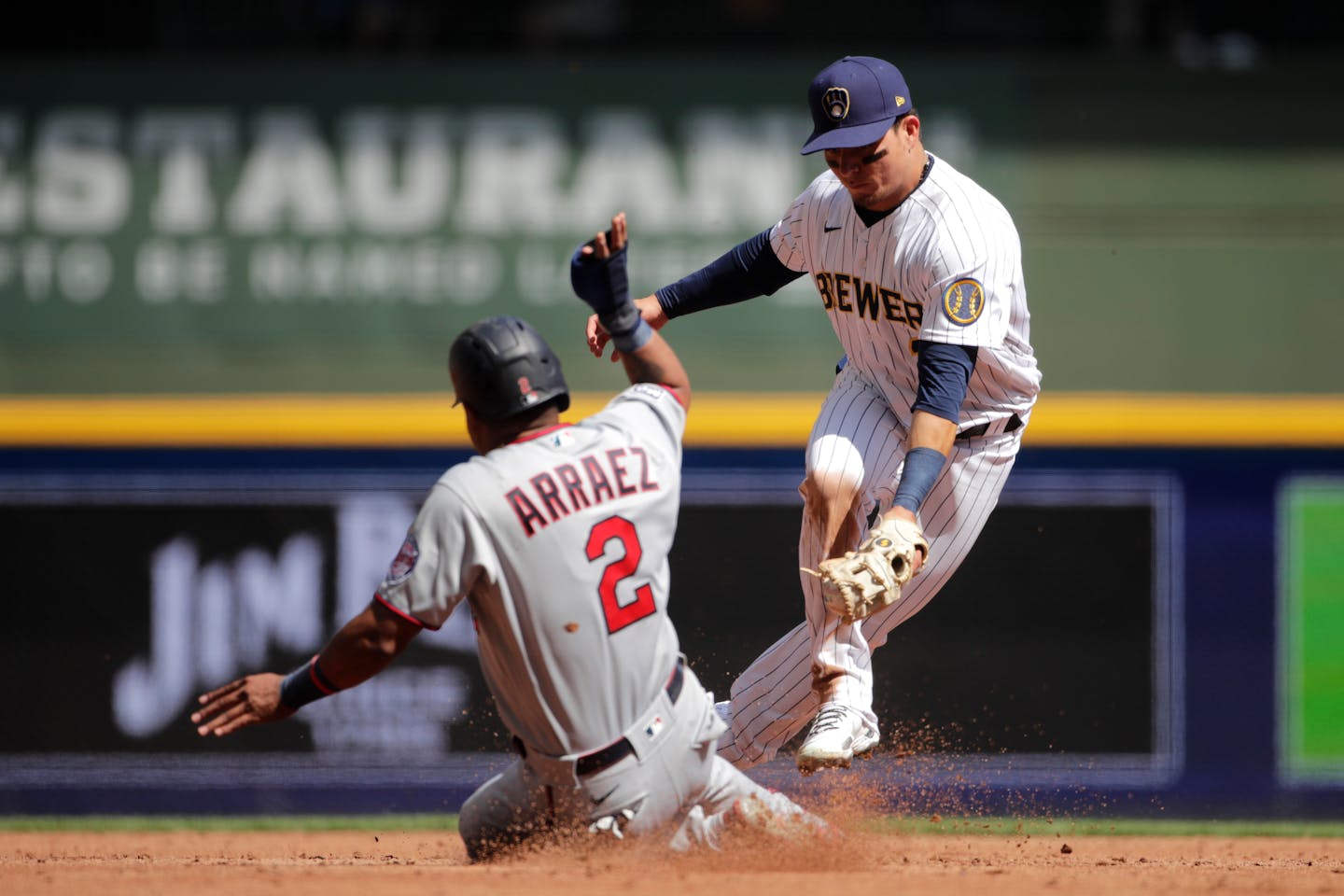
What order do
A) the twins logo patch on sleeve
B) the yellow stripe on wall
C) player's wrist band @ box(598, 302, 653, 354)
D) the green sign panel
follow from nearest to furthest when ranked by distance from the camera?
the twins logo patch on sleeve → player's wrist band @ box(598, 302, 653, 354) → the green sign panel → the yellow stripe on wall

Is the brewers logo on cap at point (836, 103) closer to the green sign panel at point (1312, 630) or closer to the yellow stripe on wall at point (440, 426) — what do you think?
the yellow stripe on wall at point (440, 426)

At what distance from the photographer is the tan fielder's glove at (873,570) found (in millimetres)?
3664

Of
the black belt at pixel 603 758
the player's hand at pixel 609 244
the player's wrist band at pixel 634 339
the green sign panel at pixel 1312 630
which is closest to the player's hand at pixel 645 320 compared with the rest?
the player's wrist band at pixel 634 339

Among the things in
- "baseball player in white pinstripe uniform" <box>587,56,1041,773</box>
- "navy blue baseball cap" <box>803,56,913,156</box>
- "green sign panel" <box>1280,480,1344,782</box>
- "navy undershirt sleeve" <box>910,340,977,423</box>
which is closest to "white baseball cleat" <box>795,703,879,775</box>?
"baseball player in white pinstripe uniform" <box>587,56,1041,773</box>

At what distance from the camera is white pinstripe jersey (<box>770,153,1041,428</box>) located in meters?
3.83

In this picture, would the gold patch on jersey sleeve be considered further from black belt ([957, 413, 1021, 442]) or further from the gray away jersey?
the gray away jersey

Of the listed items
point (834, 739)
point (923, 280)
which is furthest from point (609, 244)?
point (834, 739)

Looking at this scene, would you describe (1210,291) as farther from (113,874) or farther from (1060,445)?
(113,874)

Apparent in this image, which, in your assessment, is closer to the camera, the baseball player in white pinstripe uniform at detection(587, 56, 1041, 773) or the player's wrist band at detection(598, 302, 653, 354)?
the player's wrist band at detection(598, 302, 653, 354)

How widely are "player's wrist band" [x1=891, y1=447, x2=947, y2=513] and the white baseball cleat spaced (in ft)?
1.96

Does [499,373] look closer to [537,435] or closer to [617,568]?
[537,435]

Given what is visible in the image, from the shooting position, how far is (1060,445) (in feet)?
21.5

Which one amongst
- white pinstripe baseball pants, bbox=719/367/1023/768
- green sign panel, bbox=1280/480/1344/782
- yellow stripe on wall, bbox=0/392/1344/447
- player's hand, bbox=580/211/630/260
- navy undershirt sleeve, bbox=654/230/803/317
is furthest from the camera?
yellow stripe on wall, bbox=0/392/1344/447

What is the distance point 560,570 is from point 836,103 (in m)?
1.30
